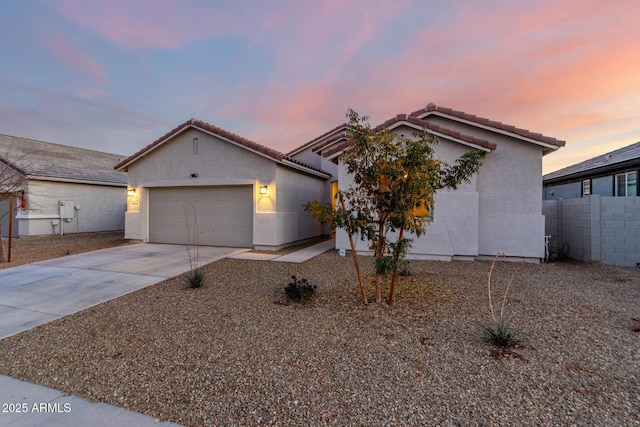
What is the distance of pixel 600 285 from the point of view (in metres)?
6.66

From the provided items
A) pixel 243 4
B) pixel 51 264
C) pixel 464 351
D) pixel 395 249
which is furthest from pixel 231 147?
pixel 464 351

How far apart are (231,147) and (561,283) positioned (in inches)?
447

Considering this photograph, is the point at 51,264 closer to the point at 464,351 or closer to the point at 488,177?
the point at 464,351

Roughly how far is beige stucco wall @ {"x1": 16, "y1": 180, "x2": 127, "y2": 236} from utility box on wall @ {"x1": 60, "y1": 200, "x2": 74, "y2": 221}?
22cm

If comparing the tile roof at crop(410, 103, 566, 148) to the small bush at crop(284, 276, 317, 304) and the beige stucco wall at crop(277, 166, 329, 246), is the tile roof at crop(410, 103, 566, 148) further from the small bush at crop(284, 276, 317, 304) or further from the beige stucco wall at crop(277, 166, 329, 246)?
the small bush at crop(284, 276, 317, 304)

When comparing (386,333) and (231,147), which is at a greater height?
(231,147)

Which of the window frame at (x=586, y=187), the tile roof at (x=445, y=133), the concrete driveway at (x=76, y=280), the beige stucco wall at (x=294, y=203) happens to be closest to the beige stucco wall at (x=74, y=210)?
the concrete driveway at (x=76, y=280)

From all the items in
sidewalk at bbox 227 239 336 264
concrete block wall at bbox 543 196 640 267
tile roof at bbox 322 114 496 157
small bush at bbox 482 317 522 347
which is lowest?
small bush at bbox 482 317 522 347

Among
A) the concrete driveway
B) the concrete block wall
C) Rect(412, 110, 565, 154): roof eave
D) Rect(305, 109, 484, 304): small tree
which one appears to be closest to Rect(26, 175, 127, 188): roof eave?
the concrete driveway

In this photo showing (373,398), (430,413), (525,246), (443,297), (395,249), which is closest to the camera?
(430,413)

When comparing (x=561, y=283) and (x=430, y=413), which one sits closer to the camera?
(x=430, y=413)

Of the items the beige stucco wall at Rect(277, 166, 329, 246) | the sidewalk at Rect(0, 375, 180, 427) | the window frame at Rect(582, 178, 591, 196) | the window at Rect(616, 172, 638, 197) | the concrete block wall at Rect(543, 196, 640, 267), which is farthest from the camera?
the window frame at Rect(582, 178, 591, 196)

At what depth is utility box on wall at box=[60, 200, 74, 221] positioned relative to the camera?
16.1 m

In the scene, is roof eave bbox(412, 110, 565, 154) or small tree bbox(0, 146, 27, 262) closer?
roof eave bbox(412, 110, 565, 154)
